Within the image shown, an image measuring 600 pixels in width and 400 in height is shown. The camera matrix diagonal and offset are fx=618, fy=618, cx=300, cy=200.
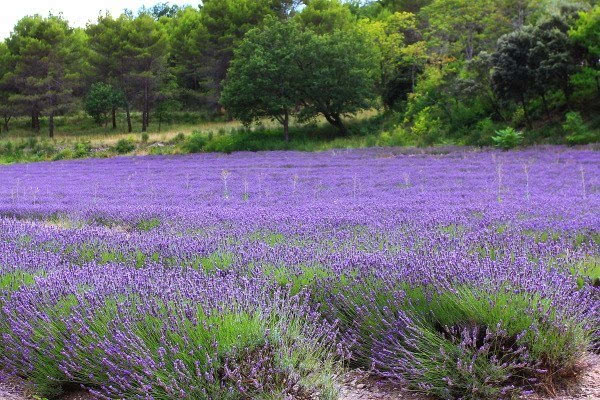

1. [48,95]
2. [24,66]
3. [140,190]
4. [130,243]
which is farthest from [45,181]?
[24,66]

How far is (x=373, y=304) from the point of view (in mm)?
3488

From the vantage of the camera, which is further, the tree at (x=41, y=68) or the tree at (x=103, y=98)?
the tree at (x=103, y=98)

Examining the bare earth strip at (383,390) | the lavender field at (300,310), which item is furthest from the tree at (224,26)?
the bare earth strip at (383,390)

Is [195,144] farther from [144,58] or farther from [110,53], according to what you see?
[110,53]

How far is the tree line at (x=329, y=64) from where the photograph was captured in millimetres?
24453

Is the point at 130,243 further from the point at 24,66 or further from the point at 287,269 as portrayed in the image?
the point at 24,66

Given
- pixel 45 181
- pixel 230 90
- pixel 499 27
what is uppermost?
pixel 499 27

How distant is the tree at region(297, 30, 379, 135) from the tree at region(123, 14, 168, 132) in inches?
540

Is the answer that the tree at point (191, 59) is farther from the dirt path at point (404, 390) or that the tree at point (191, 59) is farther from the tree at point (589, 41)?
the dirt path at point (404, 390)

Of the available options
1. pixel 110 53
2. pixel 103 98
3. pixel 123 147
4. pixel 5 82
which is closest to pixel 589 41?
pixel 123 147

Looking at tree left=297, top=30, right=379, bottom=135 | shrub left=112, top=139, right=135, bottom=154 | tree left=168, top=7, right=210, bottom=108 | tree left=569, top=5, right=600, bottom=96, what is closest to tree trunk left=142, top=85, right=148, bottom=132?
tree left=168, top=7, right=210, bottom=108

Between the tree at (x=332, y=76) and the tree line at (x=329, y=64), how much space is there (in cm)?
7

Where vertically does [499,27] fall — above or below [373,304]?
above

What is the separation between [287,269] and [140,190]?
10180 mm
